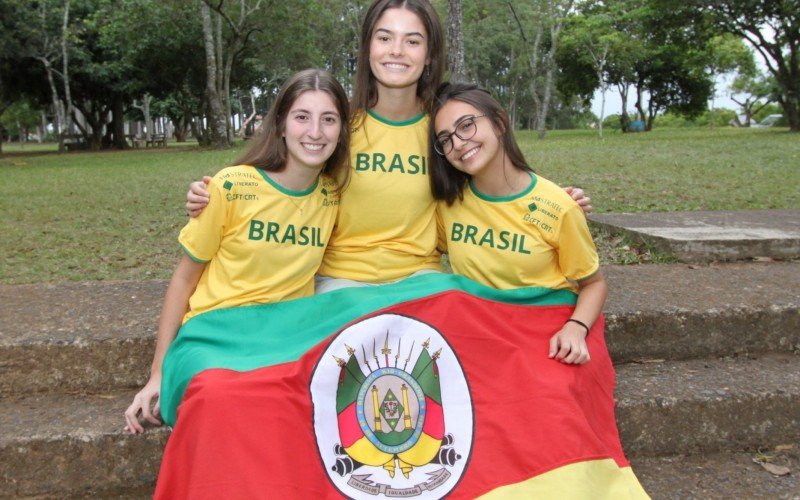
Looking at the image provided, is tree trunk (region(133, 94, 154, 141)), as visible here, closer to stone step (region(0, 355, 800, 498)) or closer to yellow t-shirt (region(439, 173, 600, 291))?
stone step (region(0, 355, 800, 498))

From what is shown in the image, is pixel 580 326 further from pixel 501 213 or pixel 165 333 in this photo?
pixel 165 333

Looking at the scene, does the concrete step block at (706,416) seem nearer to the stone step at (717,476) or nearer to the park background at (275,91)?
the stone step at (717,476)

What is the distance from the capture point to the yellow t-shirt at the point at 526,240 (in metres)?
2.71

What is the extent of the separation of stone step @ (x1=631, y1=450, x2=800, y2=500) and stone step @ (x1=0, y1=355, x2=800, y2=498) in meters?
0.01

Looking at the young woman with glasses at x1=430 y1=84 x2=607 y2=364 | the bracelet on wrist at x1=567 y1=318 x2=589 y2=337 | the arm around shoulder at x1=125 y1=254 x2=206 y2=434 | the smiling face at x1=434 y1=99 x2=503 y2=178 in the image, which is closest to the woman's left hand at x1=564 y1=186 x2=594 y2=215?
the young woman with glasses at x1=430 y1=84 x2=607 y2=364

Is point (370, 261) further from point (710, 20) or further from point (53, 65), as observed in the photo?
point (53, 65)

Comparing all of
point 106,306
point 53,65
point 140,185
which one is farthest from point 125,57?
point 106,306

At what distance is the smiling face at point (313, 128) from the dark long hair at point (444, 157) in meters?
0.40

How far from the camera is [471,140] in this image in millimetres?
2744

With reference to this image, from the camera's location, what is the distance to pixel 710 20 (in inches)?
835

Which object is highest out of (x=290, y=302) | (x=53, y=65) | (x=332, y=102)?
(x=53, y=65)

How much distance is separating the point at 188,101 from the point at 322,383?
113 feet

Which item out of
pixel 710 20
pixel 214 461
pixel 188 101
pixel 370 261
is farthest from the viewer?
pixel 188 101

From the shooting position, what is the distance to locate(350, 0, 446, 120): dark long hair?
294 cm
